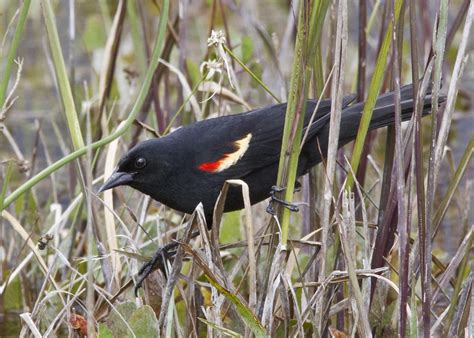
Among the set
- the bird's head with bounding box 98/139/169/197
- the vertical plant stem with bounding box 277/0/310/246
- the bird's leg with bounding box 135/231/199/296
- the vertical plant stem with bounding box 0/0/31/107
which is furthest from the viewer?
the bird's head with bounding box 98/139/169/197

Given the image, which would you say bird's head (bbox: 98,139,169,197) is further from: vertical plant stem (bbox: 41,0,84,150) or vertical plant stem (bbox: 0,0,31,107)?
vertical plant stem (bbox: 0,0,31,107)

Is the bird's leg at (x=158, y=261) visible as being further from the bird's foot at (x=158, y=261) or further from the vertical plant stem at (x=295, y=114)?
the vertical plant stem at (x=295, y=114)

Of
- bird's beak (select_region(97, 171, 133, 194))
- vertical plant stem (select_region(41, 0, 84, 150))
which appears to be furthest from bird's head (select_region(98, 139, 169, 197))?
vertical plant stem (select_region(41, 0, 84, 150))

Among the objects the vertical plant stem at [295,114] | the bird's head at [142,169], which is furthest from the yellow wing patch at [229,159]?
the vertical plant stem at [295,114]

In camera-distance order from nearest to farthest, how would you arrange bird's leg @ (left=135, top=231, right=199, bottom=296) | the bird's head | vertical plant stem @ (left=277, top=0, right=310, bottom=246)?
1. vertical plant stem @ (left=277, top=0, right=310, bottom=246)
2. bird's leg @ (left=135, top=231, right=199, bottom=296)
3. the bird's head

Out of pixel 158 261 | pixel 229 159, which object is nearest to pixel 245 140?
pixel 229 159

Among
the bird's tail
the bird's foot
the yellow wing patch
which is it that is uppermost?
the bird's tail

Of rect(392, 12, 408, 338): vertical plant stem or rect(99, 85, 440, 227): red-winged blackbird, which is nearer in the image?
rect(392, 12, 408, 338): vertical plant stem

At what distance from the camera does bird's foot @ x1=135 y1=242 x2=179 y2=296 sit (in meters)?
3.02

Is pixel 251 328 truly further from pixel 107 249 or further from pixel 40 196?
pixel 40 196

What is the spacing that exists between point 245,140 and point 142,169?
36 cm

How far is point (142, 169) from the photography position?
3.14 m

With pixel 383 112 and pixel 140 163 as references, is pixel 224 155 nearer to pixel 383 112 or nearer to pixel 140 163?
pixel 140 163

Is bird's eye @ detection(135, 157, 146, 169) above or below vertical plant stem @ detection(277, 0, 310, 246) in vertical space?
below
